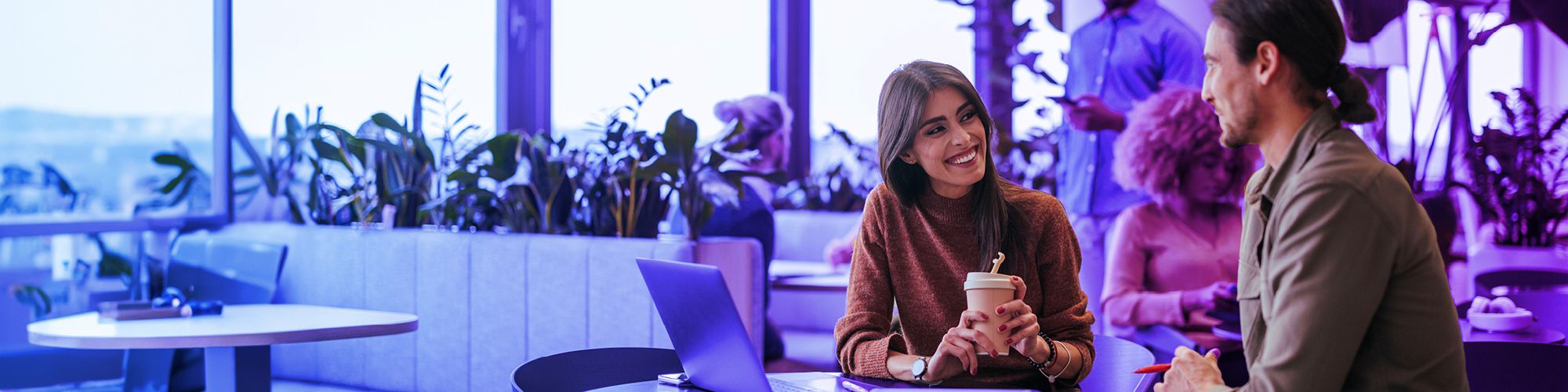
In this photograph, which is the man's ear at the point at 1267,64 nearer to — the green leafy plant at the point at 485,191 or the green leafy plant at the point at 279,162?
the green leafy plant at the point at 485,191

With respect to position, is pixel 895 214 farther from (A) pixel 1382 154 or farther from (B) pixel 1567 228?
(B) pixel 1567 228

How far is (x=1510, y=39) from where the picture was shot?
7848 millimetres

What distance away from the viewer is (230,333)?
2.86 meters

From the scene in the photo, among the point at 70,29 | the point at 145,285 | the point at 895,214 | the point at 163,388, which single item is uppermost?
the point at 70,29

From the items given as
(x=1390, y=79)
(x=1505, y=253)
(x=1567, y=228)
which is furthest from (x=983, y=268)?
(x=1390, y=79)

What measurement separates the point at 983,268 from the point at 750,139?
2.59m

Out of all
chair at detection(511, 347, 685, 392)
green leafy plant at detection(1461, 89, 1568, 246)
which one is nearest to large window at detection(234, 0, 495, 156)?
chair at detection(511, 347, 685, 392)

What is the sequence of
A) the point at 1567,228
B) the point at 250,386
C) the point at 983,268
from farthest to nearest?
the point at 1567,228, the point at 250,386, the point at 983,268

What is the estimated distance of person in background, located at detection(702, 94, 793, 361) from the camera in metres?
4.17

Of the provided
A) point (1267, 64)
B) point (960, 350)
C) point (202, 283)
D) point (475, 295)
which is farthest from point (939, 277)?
point (202, 283)

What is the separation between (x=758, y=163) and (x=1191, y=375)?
3026 millimetres

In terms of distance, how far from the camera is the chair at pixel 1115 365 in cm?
194

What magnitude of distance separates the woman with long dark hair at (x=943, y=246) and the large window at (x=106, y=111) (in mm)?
3631

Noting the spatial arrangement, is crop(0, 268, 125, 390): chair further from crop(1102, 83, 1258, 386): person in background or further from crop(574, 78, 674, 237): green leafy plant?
crop(1102, 83, 1258, 386): person in background
